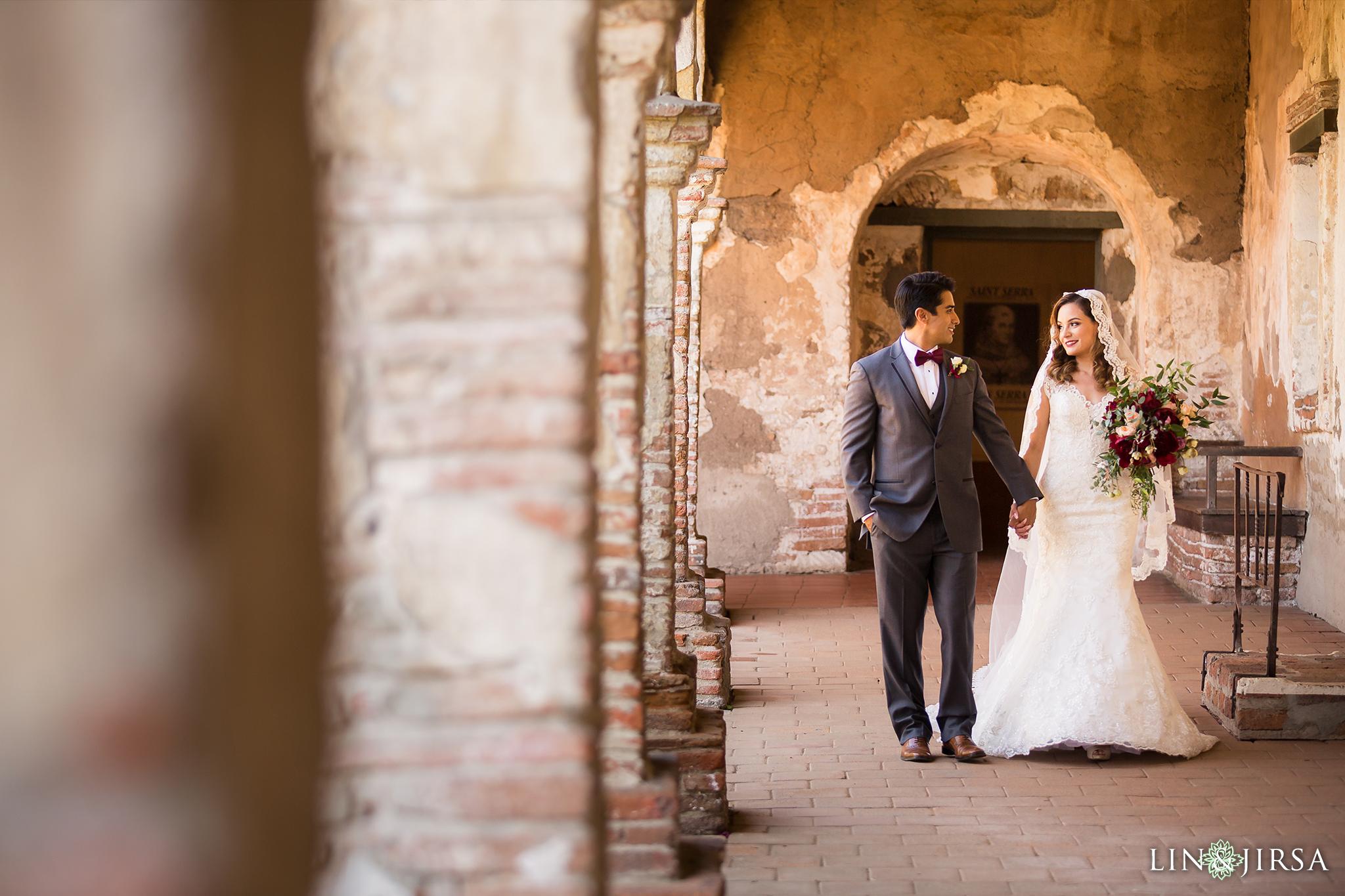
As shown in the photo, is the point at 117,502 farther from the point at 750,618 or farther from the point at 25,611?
the point at 750,618

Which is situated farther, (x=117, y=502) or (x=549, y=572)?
(x=549, y=572)

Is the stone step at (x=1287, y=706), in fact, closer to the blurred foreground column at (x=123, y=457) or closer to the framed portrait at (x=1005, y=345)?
the blurred foreground column at (x=123, y=457)

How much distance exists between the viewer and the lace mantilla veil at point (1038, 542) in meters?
5.71

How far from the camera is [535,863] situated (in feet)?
5.02

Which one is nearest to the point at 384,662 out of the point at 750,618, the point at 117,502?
the point at 117,502

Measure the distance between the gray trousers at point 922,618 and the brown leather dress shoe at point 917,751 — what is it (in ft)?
0.09

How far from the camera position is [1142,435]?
17.7ft

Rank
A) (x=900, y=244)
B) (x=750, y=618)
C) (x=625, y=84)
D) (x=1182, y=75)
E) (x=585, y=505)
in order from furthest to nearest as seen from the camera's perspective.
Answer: (x=900, y=244)
(x=1182, y=75)
(x=750, y=618)
(x=625, y=84)
(x=585, y=505)

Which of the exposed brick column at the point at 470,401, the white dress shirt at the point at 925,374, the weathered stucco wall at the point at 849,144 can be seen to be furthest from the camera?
the weathered stucco wall at the point at 849,144

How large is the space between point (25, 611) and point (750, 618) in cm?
801

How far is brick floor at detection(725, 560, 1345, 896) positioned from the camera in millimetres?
3875

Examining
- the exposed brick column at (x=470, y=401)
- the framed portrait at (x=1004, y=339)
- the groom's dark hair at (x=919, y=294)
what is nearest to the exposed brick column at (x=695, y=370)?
the groom's dark hair at (x=919, y=294)

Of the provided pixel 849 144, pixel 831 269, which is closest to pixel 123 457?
pixel 831 269

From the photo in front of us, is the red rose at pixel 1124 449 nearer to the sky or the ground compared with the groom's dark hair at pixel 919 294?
nearer to the ground
